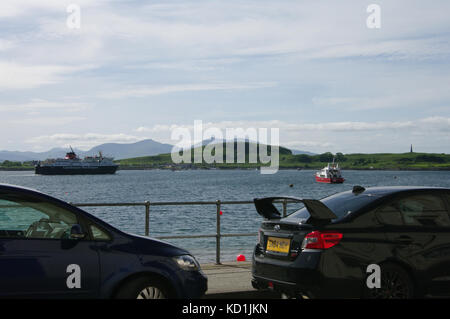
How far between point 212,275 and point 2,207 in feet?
16.1

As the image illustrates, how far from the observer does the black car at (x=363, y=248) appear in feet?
23.8

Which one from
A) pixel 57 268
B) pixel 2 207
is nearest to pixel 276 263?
pixel 57 268

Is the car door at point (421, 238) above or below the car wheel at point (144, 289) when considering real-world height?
above

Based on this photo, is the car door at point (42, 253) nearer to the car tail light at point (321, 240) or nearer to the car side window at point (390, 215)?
the car tail light at point (321, 240)

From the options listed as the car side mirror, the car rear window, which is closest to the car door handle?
the car rear window

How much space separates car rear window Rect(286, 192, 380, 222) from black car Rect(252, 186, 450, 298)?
13mm

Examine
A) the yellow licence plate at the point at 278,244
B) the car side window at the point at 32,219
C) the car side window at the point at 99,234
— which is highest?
the car side window at the point at 32,219

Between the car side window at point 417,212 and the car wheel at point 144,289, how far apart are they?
9.26ft

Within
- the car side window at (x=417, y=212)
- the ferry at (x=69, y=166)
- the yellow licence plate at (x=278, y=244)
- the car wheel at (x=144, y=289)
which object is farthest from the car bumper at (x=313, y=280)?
the ferry at (x=69, y=166)

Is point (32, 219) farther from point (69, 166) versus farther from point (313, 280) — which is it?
point (69, 166)

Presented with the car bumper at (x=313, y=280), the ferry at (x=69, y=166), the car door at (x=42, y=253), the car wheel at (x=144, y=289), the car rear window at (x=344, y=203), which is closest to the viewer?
the car door at (x=42, y=253)

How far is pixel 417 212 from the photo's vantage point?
26.2ft

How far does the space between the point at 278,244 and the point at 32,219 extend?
2.98 metres
